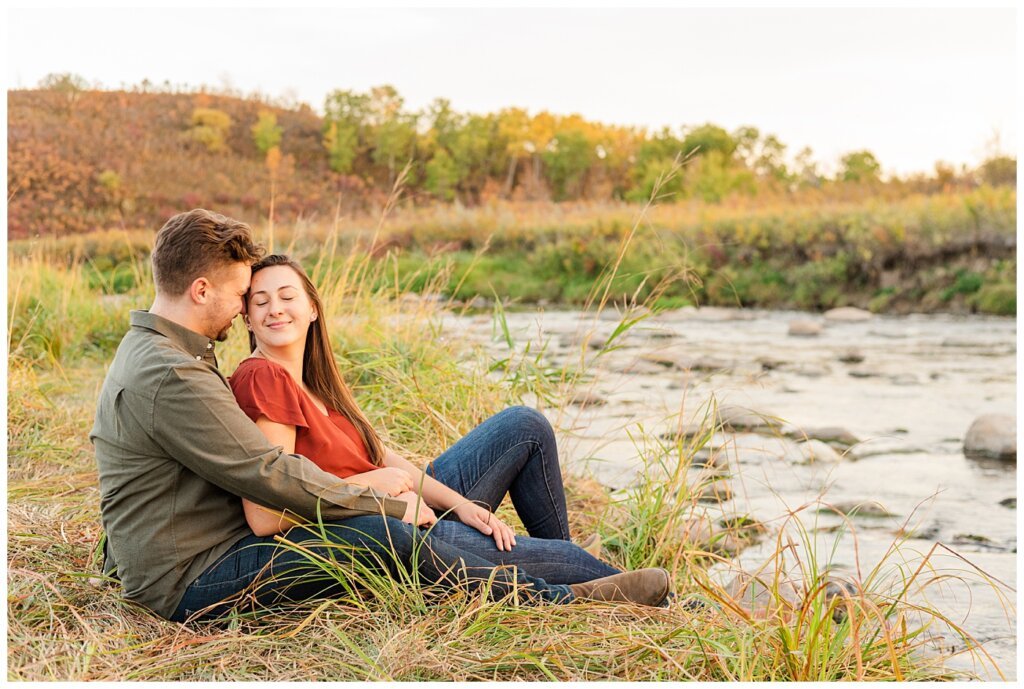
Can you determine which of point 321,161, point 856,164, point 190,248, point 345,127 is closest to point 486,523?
point 190,248

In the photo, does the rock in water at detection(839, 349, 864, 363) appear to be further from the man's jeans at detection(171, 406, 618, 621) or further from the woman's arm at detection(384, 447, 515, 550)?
the woman's arm at detection(384, 447, 515, 550)

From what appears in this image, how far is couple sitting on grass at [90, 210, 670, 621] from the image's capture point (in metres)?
1.89

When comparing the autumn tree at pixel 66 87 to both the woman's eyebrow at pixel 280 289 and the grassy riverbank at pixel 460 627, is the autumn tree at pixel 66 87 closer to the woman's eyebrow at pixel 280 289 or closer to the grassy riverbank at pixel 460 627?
the grassy riverbank at pixel 460 627

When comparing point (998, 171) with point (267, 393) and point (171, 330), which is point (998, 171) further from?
point (171, 330)

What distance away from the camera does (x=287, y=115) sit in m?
15.4

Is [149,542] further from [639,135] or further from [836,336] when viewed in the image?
[639,135]

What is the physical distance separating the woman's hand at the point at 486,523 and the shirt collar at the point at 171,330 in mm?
719

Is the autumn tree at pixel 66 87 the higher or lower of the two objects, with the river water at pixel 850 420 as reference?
higher

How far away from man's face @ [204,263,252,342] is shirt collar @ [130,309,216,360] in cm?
6

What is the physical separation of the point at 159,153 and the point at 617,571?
Answer: 11.6 meters

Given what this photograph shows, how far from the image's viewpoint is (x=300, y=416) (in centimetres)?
206

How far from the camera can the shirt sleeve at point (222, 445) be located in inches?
73.2

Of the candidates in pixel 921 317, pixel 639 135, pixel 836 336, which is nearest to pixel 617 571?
pixel 836 336

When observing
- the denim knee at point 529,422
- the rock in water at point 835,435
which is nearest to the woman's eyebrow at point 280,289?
the denim knee at point 529,422
